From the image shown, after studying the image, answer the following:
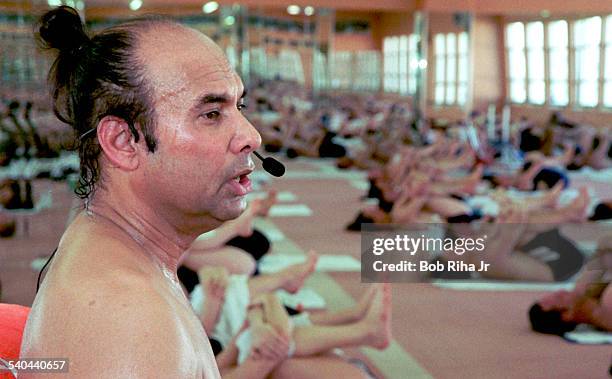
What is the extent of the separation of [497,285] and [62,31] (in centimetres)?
284

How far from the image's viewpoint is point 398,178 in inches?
226

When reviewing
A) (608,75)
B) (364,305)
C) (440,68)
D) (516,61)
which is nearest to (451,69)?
(440,68)

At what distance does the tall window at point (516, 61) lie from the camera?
13453mm

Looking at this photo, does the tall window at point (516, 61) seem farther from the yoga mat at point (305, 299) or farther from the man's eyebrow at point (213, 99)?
the man's eyebrow at point (213, 99)

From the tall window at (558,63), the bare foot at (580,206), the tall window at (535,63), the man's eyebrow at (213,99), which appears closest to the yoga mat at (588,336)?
the bare foot at (580,206)

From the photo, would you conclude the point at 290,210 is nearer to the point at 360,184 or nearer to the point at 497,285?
the point at 360,184

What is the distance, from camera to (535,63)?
1326cm

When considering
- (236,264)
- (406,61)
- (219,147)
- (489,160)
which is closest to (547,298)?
(236,264)

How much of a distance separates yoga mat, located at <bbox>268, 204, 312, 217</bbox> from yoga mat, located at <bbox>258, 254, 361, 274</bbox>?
1.45 meters

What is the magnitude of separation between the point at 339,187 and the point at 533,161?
1.65 meters

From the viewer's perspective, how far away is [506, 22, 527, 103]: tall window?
1345 centimetres

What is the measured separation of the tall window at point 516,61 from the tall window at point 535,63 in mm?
119

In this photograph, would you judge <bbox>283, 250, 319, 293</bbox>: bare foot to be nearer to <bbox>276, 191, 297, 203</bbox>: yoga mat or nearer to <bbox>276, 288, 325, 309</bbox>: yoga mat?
<bbox>276, 288, 325, 309</bbox>: yoga mat

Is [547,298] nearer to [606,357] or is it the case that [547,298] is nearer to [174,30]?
[606,357]
